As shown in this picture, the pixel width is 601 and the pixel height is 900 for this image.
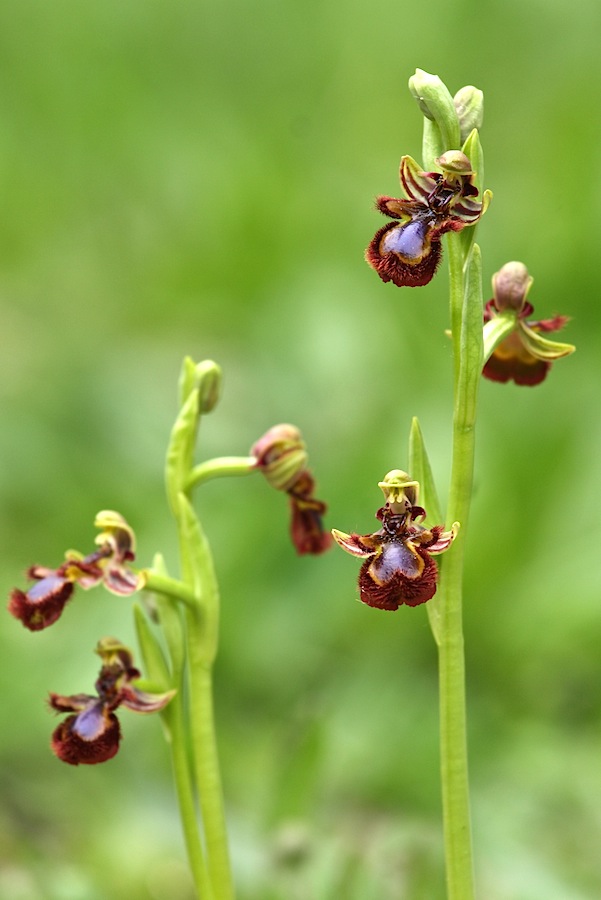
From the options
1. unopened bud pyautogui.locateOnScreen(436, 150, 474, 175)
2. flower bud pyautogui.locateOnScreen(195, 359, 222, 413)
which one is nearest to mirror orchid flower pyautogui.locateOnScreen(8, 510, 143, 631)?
flower bud pyautogui.locateOnScreen(195, 359, 222, 413)

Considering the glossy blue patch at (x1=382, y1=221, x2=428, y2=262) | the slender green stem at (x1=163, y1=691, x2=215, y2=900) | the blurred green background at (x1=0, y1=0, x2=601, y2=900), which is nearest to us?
the glossy blue patch at (x1=382, y1=221, x2=428, y2=262)

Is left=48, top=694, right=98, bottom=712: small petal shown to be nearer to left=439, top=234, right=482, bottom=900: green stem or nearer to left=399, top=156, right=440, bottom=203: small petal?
left=439, top=234, right=482, bottom=900: green stem

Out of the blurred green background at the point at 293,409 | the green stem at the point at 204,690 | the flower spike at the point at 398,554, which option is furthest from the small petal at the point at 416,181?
the blurred green background at the point at 293,409

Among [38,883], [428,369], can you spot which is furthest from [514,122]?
[38,883]

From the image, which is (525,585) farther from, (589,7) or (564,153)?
(589,7)

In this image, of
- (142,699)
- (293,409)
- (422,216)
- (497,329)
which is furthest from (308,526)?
(293,409)

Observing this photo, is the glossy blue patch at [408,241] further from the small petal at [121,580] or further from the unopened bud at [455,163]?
the small petal at [121,580]
